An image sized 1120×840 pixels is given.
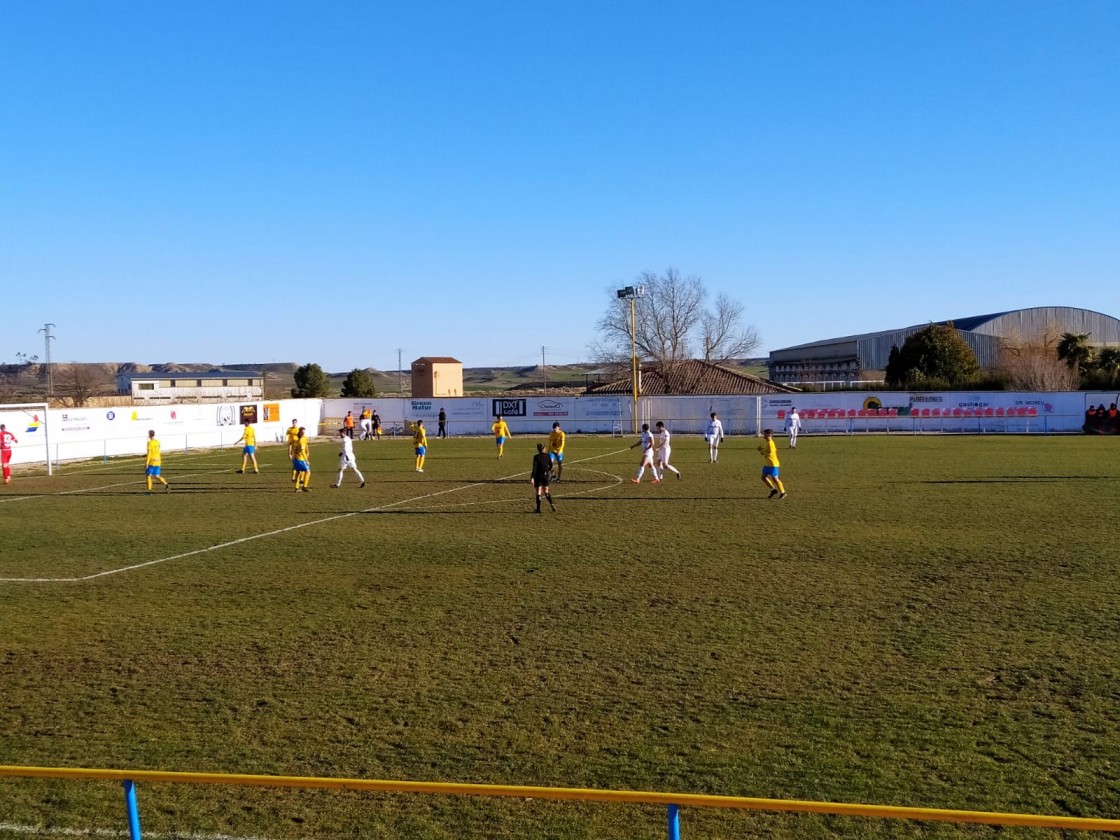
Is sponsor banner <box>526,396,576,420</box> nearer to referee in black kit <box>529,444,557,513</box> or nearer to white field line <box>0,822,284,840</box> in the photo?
referee in black kit <box>529,444,557,513</box>

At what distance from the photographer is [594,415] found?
184ft

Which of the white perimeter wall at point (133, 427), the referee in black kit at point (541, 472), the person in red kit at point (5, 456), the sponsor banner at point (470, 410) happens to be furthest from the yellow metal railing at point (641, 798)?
the sponsor banner at point (470, 410)

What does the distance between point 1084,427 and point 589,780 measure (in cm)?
5228

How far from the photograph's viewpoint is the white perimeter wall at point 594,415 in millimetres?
47188

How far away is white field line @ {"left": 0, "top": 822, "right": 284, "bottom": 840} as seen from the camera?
654 centimetres

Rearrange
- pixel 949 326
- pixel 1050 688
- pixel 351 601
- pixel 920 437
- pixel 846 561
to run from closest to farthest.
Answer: pixel 1050 688 < pixel 351 601 < pixel 846 561 < pixel 920 437 < pixel 949 326

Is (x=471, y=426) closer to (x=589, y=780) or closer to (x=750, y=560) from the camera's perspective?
(x=750, y=560)

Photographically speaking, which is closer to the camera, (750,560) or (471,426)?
(750,560)

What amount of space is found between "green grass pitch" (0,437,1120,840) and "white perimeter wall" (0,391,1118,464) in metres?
25.6

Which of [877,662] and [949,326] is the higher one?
[949,326]

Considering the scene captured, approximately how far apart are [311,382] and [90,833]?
88.4 m

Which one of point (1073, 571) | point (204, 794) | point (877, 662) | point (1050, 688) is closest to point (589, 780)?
point (204, 794)

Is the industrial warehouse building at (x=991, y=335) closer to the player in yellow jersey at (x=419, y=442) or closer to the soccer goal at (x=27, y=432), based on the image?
the player in yellow jersey at (x=419, y=442)

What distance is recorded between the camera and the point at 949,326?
7300 cm
